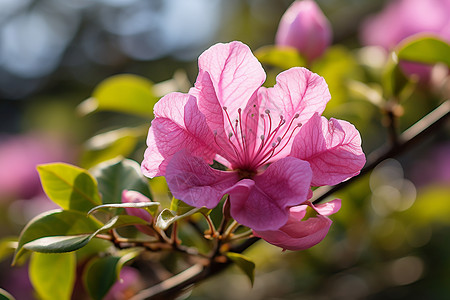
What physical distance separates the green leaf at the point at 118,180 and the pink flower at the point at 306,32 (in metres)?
0.55

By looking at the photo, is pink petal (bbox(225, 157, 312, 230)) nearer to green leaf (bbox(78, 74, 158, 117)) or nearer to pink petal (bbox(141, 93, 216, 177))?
pink petal (bbox(141, 93, 216, 177))

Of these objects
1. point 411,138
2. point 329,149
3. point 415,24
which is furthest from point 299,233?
point 415,24

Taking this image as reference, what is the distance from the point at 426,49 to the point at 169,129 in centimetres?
62

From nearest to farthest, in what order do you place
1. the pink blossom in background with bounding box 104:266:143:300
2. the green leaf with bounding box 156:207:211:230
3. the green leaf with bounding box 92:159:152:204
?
the green leaf with bounding box 156:207:211:230
the green leaf with bounding box 92:159:152:204
the pink blossom in background with bounding box 104:266:143:300

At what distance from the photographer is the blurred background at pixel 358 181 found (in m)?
1.46

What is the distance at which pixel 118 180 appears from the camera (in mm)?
934

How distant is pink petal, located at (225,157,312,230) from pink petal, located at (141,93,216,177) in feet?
0.36

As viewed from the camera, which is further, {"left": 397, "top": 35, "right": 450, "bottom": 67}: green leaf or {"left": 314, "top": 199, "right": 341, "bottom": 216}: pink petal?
{"left": 397, "top": 35, "right": 450, "bottom": 67}: green leaf

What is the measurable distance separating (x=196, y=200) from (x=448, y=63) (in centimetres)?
Result: 70

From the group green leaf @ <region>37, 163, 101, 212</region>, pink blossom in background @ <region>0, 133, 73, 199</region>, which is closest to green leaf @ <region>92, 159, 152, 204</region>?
green leaf @ <region>37, 163, 101, 212</region>

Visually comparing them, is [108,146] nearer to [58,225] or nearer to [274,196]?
[58,225]

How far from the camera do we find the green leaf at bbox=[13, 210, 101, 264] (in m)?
0.83

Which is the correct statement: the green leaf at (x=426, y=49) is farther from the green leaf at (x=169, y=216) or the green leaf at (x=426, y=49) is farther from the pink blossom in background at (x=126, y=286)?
the pink blossom in background at (x=126, y=286)

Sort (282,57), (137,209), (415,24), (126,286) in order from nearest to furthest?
(137,209) < (282,57) < (126,286) < (415,24)
